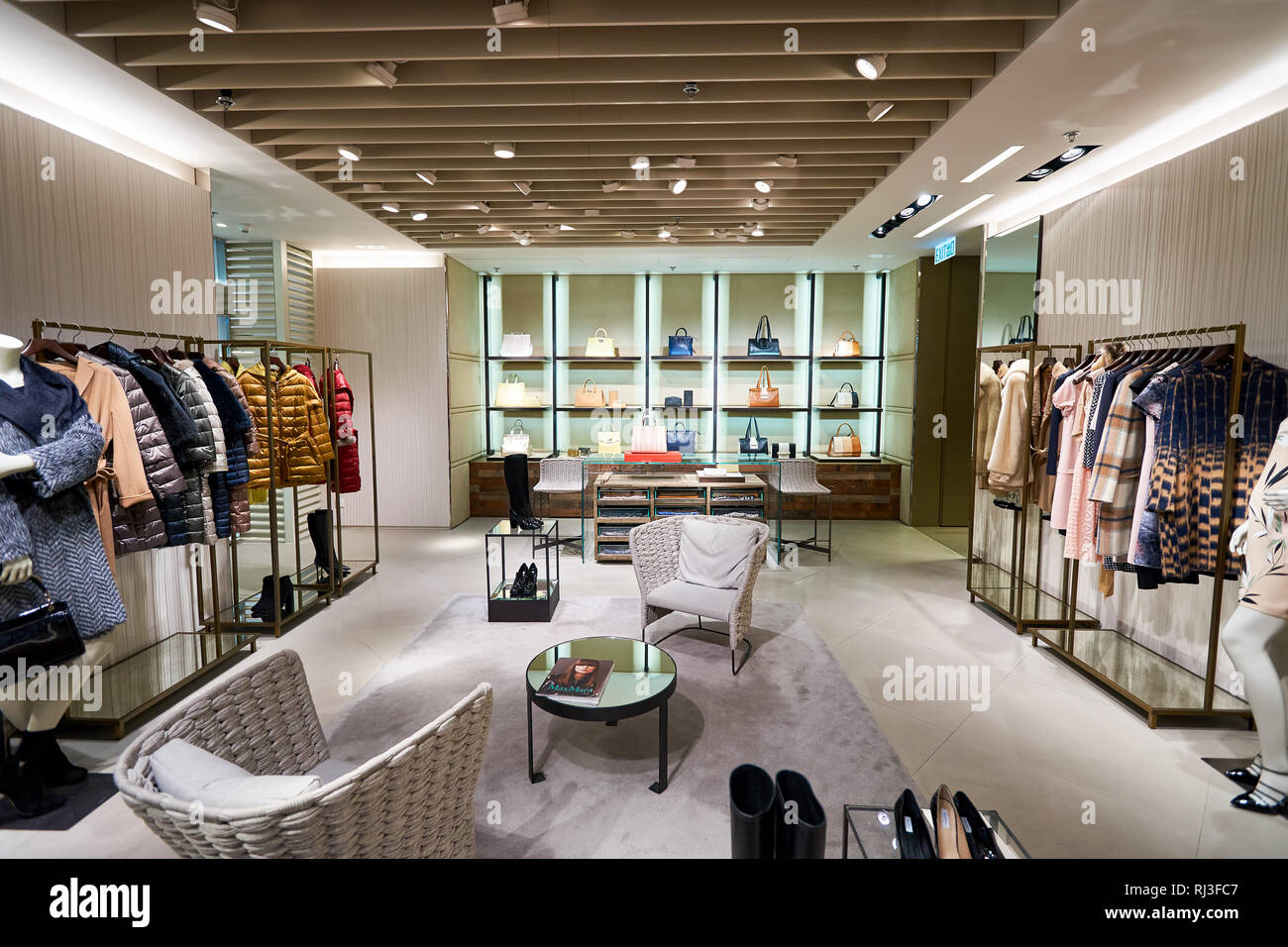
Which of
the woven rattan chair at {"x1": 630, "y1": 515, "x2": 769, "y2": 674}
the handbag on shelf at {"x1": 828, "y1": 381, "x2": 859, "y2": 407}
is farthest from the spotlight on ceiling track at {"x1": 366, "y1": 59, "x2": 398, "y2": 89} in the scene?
the handbag on shelf at {"x1": 828, "y1": 381, "x2": 859, "y2": 407}

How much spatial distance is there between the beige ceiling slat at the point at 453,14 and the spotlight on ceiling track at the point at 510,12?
0.05 m

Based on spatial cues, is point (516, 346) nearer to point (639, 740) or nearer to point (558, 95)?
point (558, 95)

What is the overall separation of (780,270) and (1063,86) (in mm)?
5436

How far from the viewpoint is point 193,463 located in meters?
3.52

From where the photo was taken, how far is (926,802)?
→ 8.45 ft

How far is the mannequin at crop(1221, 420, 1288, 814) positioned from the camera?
99.9 inches

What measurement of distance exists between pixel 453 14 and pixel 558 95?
78 centimetres

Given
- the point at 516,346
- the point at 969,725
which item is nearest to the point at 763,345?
the point at 516,346

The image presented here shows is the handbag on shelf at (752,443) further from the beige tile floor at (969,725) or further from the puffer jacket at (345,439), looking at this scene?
the puffer jacket at (345,439)

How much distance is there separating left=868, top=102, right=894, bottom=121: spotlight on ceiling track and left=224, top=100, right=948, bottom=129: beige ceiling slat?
0.43 ft

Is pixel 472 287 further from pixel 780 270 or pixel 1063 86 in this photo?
pixel 1063 86

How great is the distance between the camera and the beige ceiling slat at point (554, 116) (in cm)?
367

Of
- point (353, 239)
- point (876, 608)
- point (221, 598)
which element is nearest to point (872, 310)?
point (876, 608)

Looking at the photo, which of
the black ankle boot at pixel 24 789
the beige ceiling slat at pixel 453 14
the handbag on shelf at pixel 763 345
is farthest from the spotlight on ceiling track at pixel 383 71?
the handbag on shelf at pixel 763 345
